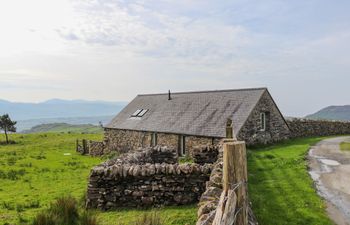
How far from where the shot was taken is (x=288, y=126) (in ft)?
93.1

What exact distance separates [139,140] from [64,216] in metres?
21.0

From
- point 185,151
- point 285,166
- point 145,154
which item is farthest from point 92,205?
point 185,151

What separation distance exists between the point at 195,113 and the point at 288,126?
8395mm

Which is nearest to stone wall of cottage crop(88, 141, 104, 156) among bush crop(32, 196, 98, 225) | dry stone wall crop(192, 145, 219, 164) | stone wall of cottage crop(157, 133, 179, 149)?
stone wall of cottage crop(157, 133, 179, 149)

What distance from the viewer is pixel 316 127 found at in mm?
31719

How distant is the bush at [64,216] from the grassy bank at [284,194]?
419cm

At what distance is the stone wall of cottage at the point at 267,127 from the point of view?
23.2 meters

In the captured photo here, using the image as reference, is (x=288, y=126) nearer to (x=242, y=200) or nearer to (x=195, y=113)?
(x=195, y=113)

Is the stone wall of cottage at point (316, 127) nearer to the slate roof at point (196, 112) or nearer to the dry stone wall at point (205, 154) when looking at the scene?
the slate roof at point (196, 112)

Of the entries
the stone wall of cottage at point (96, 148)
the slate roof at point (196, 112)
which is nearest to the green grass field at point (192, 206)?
the slate roof at point (196, 112)

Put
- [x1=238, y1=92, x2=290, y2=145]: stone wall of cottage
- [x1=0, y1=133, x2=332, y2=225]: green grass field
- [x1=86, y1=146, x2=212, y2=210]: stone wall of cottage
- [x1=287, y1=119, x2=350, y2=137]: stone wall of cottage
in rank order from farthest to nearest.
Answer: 1. [x1=287, y1=119, x2=350, y2=137]: stone wall of cottage
2. [x1=238, y1=92, x2=290, y2=145]: stone wall of cottage
3. [x1=86, y1=146, x2=212, y2=210]: stone wall of cottage
4. [x1=0, y1=133, x2=332, y2=225]: green grass field

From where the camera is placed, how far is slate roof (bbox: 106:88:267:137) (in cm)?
2355

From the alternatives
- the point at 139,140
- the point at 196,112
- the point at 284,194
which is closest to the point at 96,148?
the point at 139,140

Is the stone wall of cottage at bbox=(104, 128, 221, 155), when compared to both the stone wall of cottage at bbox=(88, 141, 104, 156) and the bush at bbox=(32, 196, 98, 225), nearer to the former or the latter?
the stone wall of cottage at bbox=(88, 141, 104, 156)
